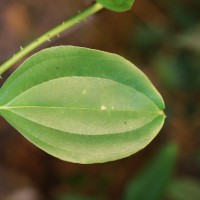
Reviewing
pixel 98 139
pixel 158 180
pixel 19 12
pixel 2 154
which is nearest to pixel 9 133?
pixel 2 154

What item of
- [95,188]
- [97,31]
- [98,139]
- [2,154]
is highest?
[97,31]

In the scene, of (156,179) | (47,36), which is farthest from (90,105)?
(156,179)

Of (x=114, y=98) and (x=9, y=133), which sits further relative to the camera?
(x=9, y=133)

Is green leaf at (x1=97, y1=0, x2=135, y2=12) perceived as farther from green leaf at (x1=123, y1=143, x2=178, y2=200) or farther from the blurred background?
the blurred background

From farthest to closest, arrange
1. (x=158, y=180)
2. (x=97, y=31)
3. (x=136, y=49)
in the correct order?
(x=97, y=31) < (x=136, y=49) < (x=158, y=180)

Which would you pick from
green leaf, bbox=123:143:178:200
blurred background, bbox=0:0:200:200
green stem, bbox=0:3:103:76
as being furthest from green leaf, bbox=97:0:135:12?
blurred background, bbox=0:0:200:200

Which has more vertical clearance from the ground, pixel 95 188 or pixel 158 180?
pixel 95 188

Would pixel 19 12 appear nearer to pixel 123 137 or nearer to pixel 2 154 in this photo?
pixel 2 154
